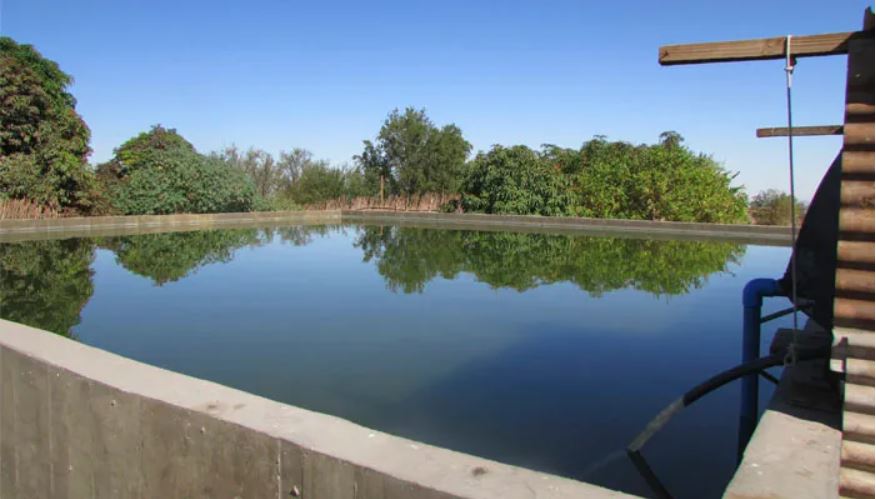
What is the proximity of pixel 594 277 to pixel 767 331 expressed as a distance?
3.00 m

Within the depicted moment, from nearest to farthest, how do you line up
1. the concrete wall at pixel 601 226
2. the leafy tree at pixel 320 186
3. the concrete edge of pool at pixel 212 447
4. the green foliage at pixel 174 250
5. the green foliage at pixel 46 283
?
the concrete edge of pool at pixel 212 447 → the green foliage at pixel 46 283 → the green foliage at pixel 174 250 → the concrete wall at pixel 601 226 → the leafy tree at pixel 320 186

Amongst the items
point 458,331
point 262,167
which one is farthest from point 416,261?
point 262,167

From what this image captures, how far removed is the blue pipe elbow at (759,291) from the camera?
292 cm

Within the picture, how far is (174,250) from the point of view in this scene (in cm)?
1099

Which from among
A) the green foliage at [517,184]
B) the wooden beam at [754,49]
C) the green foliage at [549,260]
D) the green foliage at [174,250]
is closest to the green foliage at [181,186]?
the green foliage at [174,250]

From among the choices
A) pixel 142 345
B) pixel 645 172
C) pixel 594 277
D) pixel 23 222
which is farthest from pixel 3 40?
pixel 645 172

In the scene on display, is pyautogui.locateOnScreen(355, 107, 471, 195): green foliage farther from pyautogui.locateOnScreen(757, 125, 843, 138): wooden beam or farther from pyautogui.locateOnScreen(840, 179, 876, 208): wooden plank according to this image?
pyautogui.locateOnScreen(840, 179, 876, 208): wooden plank

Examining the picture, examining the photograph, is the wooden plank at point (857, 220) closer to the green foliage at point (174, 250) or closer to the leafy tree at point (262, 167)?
the green foliage at point (174, 250)

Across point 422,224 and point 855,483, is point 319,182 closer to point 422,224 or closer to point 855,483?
point 422,224

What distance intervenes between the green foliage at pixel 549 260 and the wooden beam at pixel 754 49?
5.65 m

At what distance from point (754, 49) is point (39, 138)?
608 inches

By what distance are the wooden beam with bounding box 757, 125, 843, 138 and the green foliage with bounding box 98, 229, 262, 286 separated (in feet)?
24.6

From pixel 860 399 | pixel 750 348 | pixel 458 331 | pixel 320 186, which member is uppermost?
pixel 320 186

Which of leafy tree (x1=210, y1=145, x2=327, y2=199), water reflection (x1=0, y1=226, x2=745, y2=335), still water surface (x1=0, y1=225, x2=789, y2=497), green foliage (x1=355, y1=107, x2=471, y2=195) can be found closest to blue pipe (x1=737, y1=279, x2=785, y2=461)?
still water surface (x1=0, y1=225, x2=789, y2=497)
